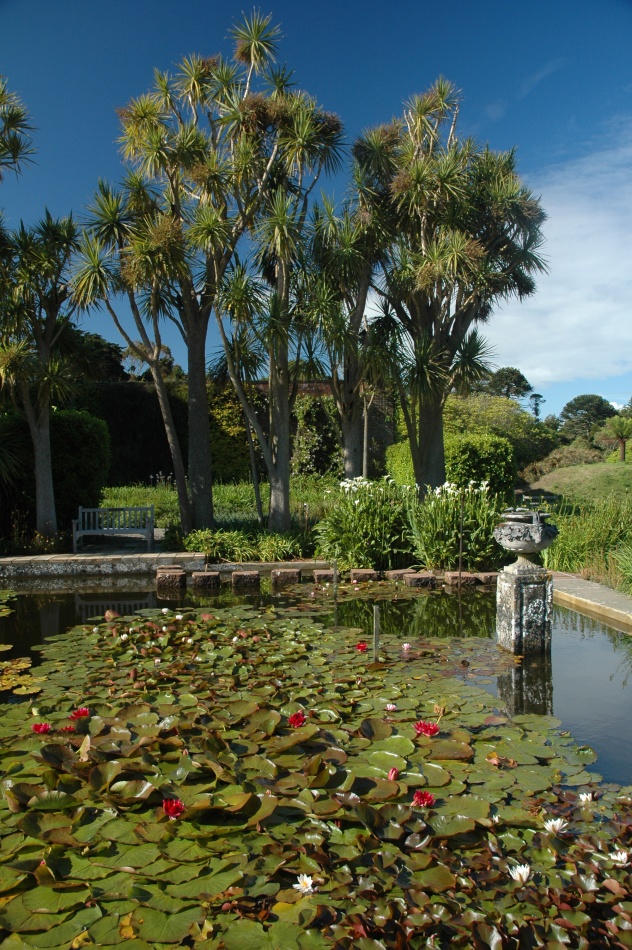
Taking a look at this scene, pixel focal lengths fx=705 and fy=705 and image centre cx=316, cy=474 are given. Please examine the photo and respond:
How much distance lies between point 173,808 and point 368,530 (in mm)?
5731

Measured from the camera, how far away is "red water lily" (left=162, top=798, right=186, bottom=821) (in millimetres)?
2363

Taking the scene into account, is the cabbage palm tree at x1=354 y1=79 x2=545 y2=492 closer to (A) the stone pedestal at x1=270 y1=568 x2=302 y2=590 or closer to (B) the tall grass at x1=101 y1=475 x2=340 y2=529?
(B) the tall grass at x1=101 y1=475 x2=340 y2=529

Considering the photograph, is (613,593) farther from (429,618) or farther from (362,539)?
(362,539)

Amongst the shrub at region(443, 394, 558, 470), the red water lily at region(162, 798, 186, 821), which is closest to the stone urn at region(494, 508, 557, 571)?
the red water lily at region(162, 798, 186, 821)

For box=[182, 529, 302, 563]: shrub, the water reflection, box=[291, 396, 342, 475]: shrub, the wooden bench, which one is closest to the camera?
the water reflection

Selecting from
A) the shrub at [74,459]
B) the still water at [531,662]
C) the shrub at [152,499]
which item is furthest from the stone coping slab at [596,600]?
the shrub at [74,459]

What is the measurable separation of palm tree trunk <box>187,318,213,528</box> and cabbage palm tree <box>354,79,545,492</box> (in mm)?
3040

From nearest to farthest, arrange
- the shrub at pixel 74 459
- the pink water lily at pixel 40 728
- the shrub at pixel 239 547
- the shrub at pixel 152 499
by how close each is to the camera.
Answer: the pink water lily at pixel 40 728, the shrub at pixel 239 547, the shrub at pixel 74 459, the shrub at pixel 152 499

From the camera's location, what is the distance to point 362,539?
26.1 feet

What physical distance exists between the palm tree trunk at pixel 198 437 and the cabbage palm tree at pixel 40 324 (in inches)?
63.6

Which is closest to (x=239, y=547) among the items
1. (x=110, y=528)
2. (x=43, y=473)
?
(x=110, y=528)

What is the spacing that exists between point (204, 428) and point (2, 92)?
5.04 metres

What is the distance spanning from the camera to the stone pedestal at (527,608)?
4.62 metres

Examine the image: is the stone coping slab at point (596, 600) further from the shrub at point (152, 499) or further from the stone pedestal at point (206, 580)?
the shrub at point (152, 499)
